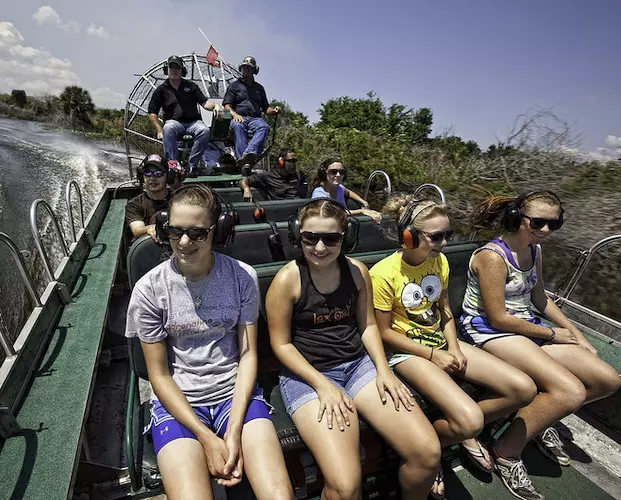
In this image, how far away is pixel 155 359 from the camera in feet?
5.62

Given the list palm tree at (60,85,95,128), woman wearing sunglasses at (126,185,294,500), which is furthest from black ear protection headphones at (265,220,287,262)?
palm tree at (60,85,95,128)

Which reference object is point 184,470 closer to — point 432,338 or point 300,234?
point 300,234

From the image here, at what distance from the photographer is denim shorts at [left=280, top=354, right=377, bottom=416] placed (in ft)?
6.08

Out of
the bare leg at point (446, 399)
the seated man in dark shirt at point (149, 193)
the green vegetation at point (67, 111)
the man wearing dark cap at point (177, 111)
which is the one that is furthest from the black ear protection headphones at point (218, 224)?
the green vegetation at point (67, 111)

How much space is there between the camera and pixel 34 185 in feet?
36.8

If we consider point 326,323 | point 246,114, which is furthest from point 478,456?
point 246,114

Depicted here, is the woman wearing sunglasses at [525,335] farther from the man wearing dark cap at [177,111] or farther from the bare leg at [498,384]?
the man wearing dark cap at [177,111]

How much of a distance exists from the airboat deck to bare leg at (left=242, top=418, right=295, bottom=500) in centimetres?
18

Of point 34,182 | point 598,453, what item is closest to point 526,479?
point 598,453

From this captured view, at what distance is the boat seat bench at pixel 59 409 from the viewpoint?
1.61 metres

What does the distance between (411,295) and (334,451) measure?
3.21 feet

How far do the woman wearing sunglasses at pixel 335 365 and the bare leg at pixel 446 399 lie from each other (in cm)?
→ 18

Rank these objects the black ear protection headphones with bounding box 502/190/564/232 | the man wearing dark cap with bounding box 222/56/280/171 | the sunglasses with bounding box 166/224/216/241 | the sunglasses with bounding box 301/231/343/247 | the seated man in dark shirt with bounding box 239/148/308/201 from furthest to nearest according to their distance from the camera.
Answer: the man wearing dark cap with bounding box 222/56/280/171 < the seated man in dark shirt with bounding box 239/148/308/201 < the black ear protection headphones with bounding box 502/190/564/232 < the sunglasses with bounding box 301/231/343/247 < the sunglasses with bounding box 166/224/216/241

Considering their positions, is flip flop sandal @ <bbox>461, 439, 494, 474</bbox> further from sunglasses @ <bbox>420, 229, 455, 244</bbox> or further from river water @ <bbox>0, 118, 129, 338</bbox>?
river water @ <bbox>0, 118, 129, 338</bbox>
